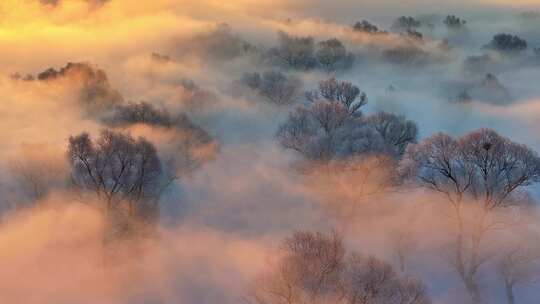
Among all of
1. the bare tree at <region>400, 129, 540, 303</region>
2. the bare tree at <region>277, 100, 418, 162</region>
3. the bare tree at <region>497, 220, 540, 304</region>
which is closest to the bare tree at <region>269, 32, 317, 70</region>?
the bare tree at <region>277, 100, 418, 162</region>

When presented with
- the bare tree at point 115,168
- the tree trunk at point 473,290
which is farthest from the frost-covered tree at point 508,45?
the bare tree at point 115,168

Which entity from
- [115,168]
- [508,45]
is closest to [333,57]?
[508,45]

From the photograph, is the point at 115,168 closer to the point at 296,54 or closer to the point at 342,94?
the point at 342,94

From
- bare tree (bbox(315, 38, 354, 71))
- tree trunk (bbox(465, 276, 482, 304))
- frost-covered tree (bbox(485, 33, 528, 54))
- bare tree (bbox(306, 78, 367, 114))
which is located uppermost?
frost-covered tree (bbox(485, 33, 528, 54))

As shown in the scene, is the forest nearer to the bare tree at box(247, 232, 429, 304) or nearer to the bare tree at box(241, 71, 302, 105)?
the bare tree at box(247, 232, 429, 304)

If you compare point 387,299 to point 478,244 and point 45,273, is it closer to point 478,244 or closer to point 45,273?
point 478,244

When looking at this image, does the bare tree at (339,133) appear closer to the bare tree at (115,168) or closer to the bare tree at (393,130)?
the bare tree at (393,130)

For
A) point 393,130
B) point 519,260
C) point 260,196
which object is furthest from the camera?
point 260,196
